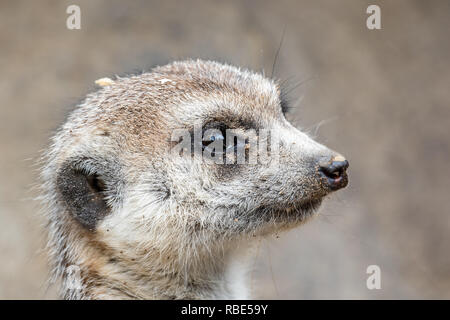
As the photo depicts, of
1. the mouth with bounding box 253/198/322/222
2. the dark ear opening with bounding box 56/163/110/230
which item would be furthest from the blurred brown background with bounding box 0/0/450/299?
the mouth with bounding box 253/198/322/222

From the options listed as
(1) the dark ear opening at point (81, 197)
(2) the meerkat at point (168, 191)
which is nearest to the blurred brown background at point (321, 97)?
(2) the meerkat at point (168, 191)

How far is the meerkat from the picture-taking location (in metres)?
3.17

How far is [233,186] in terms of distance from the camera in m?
3.18

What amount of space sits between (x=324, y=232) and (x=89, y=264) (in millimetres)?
4544

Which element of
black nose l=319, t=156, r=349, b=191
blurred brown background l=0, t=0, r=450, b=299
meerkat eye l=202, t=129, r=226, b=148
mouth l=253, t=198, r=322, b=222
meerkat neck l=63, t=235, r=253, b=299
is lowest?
meerkat neck l=63, t=235, r=253, b=299

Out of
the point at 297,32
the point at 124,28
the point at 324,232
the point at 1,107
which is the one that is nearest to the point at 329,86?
the point at 297,32

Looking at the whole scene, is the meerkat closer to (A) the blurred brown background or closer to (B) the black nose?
(B) the black nose

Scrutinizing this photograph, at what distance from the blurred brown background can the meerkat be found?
142 inches

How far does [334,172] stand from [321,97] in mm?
4764

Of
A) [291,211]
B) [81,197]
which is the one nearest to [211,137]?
[291,211]

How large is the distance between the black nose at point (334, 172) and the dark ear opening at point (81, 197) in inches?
47.8

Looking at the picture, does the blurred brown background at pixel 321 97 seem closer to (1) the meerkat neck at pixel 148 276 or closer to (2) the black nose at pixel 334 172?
(1) the meerkat neck at pixel 148 276

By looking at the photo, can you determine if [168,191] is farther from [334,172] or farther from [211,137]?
[334,172]

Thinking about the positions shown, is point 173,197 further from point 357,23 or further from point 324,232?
point 357,23
